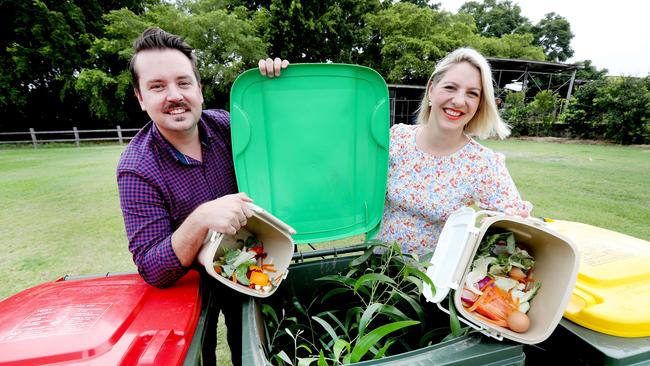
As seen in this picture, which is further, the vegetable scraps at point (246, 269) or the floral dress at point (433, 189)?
the floral dress at point (433, 189)

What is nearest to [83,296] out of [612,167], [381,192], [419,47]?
[381,192]

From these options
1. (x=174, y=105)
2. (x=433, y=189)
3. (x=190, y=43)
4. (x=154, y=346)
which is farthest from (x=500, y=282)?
(x=190, y=43)

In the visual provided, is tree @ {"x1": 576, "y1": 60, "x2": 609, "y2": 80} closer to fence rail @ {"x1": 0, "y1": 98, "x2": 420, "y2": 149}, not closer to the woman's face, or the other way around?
fence rail @ {"x1": 0, "y1": 98, "x2": 420, "y2": 149}

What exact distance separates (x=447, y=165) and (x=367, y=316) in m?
0.82

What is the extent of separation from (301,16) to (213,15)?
13.1ft

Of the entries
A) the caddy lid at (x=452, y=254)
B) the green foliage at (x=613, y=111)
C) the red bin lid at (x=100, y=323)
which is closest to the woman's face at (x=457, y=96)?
the caddy lid at (x=452, y=254)

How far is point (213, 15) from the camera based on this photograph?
47.0ft

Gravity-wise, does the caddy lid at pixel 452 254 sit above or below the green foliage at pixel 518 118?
above

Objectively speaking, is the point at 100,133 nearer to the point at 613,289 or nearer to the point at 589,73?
the point at 613,289

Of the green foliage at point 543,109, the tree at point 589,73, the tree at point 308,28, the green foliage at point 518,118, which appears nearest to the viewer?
the green foliage at point 543,109

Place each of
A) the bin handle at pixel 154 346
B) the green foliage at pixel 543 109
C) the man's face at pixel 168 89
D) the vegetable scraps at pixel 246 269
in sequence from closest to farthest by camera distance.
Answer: the bin handle at pixel 154 346
the vegetable scraps at pixel 246 269
the man's face at pixel 168 89
the green foliage at pixel 543 109

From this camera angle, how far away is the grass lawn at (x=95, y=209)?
2.56m

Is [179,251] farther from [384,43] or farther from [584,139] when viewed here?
[384,43]

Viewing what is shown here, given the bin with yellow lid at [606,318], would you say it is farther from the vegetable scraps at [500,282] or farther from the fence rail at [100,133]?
the fence rail at [100,133]
